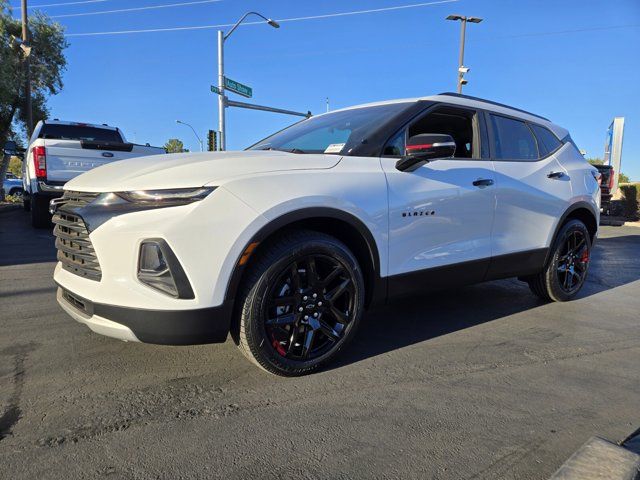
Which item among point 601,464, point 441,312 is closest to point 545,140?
point 441,312

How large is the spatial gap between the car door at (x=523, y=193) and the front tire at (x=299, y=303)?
5.37 feet

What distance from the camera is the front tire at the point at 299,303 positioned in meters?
2.63

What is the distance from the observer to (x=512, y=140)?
4.34 m

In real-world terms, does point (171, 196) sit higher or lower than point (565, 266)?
higher

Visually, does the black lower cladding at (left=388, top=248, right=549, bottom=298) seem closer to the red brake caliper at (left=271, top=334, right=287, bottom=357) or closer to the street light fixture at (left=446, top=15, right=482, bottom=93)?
the red brake caliper at (left=271, top=334, right=287, bottom=357)

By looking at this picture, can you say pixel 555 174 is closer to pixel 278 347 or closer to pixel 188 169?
pixel 278 347

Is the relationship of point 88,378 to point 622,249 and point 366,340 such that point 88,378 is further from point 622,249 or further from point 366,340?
point 622,249

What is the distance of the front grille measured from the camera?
8.51 feet

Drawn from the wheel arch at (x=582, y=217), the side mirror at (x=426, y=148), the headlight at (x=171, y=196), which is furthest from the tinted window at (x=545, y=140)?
the headlight at (x=171, y=196)

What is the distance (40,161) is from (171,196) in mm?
6052

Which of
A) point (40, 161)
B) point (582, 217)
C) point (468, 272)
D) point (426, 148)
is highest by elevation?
point (426, 148)

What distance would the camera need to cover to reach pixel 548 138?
477cm

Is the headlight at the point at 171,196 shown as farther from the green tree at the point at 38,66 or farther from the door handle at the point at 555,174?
the green tree at the point at 38,66

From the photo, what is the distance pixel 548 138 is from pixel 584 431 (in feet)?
10.7
